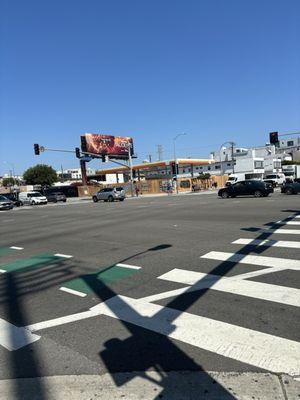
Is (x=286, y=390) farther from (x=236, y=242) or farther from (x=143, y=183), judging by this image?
(x=143, y=183)

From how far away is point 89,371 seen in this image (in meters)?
3.96

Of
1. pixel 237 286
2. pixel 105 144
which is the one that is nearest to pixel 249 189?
pixel 237 286

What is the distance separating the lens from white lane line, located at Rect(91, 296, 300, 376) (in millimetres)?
3971

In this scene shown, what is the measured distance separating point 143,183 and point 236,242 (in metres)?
60.0

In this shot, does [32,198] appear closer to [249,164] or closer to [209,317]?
[209,317]

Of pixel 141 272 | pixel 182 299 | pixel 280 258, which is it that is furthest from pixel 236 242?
pixel 182 299

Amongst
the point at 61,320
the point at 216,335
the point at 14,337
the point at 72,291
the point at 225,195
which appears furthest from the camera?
the point at 225,195

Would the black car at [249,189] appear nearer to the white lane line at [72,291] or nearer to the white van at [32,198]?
the white van at [32,198]

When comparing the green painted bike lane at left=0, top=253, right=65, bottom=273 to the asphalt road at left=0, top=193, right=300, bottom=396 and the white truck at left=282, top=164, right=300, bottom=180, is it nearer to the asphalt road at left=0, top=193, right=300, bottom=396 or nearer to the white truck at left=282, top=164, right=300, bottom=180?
the asphalt road at left=0, top=193, right=300, bottom=396

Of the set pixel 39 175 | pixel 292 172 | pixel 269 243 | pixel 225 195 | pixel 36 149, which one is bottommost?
pixel 225 195

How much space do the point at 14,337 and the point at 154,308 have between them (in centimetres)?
187

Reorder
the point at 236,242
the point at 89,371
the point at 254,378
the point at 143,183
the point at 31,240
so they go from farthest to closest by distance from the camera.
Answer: the point at 143,183 → the point at 31,240 → the point at 236,242 → the point at 89,371 → the point at 254,378

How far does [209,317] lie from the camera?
5230 mm

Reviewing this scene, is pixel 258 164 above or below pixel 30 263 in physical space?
above
